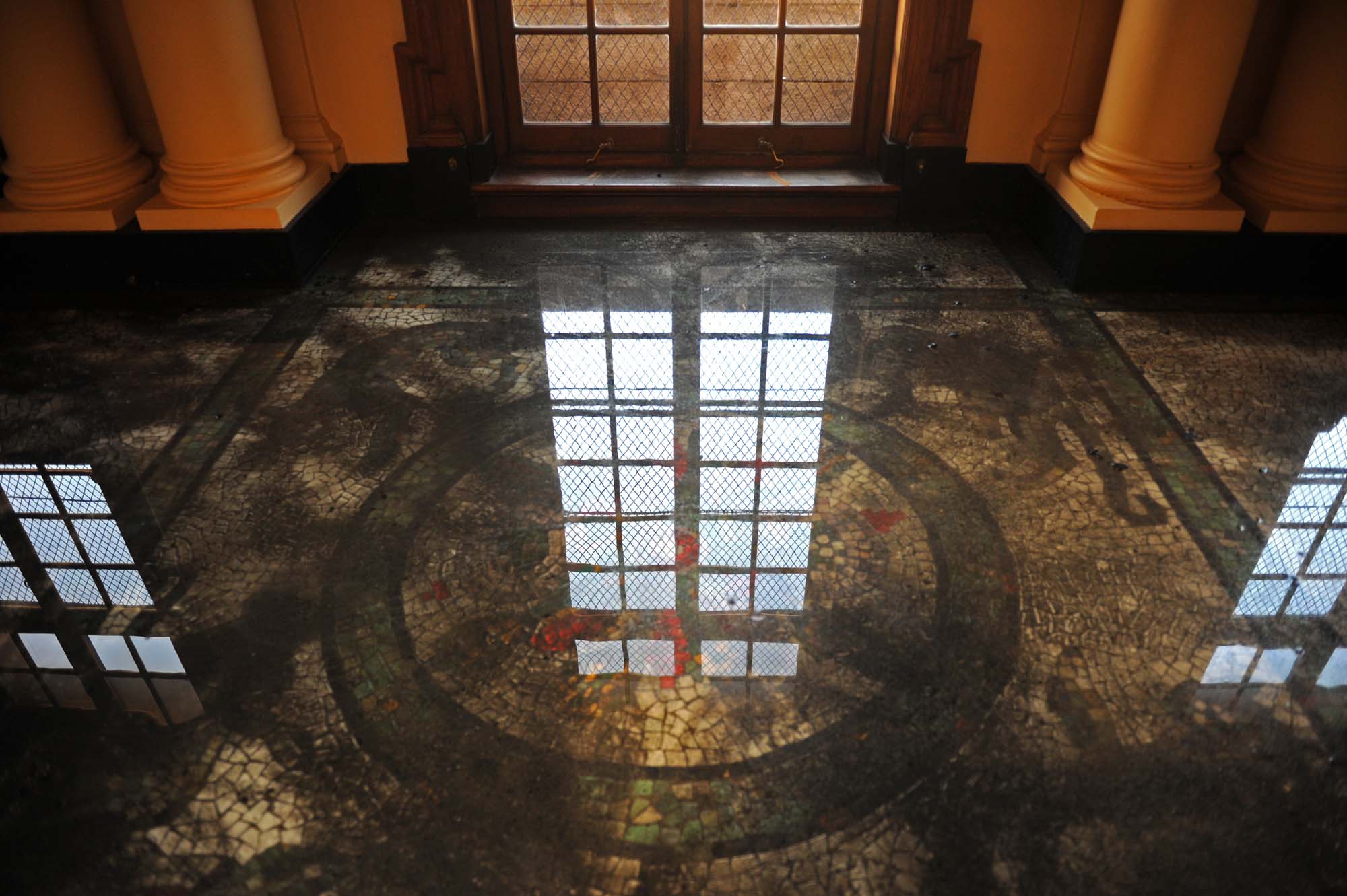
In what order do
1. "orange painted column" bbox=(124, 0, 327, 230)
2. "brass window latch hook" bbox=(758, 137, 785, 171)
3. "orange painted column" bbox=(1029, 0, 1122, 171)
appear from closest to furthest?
"orange painted column" bbox=(124, 0, 327, 230) < "orange painted column" bbox=(1029, 0, 1122, 171) < "brass window latch hook" bbox=(758, 137, 785, 171)

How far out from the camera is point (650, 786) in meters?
2.65

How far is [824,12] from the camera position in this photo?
6.06 m

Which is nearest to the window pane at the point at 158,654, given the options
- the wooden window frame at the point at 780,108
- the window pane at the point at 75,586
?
the window pane at the point at 75,586

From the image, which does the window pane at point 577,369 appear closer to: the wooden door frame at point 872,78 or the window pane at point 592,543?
the window pane at point 592,543

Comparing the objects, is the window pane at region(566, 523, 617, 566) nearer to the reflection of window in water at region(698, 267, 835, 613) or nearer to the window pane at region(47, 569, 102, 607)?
the reflection of window in water at region(698, 267, 835, 613)

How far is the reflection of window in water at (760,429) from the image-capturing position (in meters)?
3.39

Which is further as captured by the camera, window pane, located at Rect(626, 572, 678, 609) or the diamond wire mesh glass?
window pane, located at Rect(626, 572, 678, 609)

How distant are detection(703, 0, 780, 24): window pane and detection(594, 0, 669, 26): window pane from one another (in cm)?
29

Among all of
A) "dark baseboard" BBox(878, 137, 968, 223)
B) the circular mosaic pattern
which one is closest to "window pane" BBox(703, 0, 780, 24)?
"dark baseboard" BBox(878, 137, 968, 223)

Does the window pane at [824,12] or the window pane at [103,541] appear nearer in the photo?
the window pane at [103,541]

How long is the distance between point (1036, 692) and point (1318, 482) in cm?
187

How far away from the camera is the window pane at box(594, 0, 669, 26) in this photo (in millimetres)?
6043

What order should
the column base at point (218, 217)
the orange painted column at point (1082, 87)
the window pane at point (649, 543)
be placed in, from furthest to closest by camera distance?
the orange painted column at point (1082, 87), the column base at point (218, 217), the window pane at point (649, 543)

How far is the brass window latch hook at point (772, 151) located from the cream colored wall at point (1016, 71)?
1.27 meters
